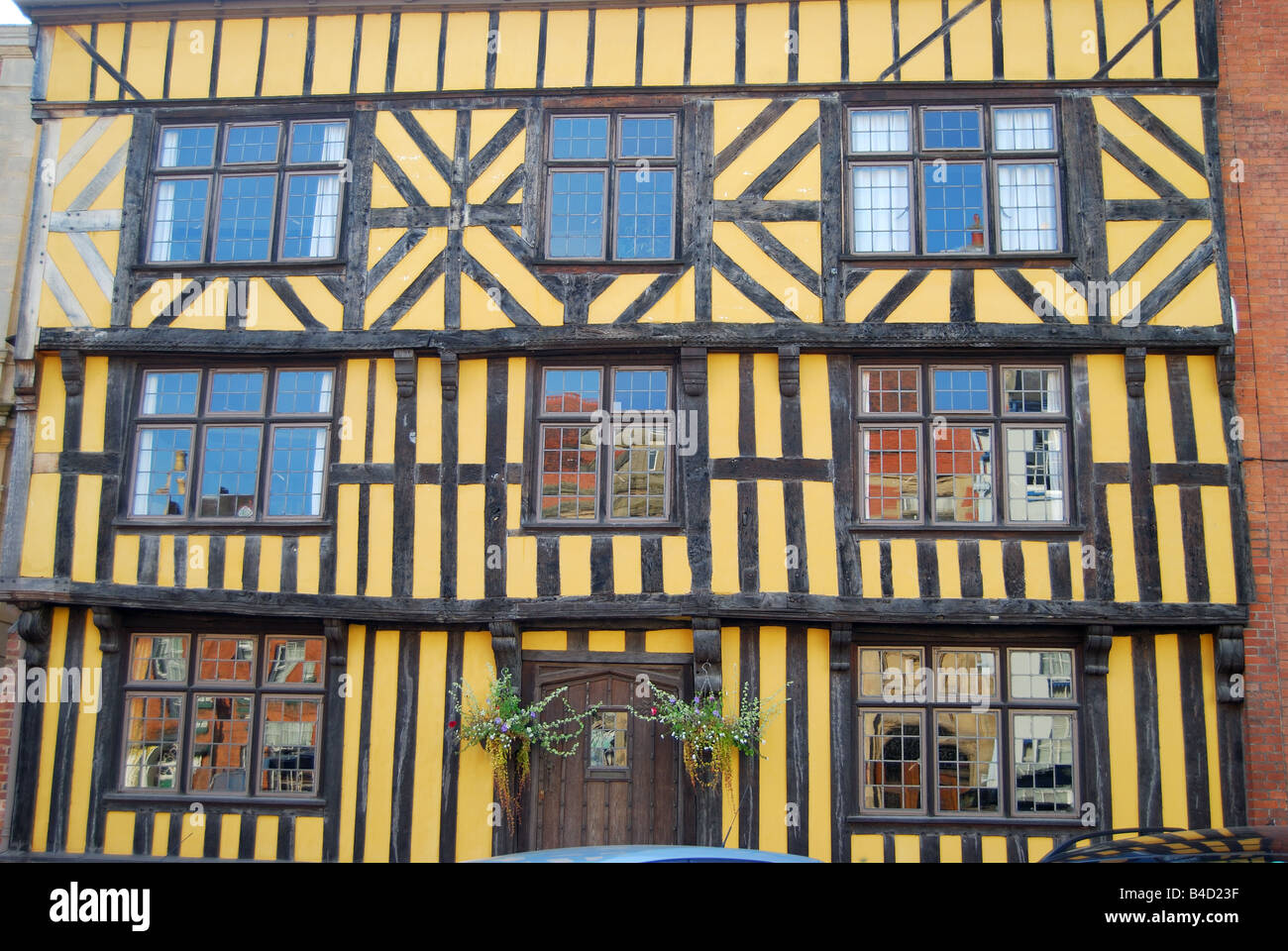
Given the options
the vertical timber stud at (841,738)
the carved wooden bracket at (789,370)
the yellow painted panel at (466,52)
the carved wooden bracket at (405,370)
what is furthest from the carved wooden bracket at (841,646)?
the yellow painted panel at (466,52)

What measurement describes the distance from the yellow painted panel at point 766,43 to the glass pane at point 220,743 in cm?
844

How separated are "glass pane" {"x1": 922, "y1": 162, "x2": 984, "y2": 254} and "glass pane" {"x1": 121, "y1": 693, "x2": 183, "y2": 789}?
9.15m

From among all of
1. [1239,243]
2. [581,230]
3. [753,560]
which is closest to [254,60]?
[581,230]

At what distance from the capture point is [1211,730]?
9.71 metres

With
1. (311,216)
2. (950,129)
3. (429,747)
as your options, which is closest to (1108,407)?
(950,129)

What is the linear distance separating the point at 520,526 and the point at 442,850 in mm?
3216

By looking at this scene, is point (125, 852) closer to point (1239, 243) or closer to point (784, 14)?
point (784, 14)

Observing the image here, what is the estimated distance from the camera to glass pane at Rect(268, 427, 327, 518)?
1084cm

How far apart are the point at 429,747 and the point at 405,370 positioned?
12.5ft

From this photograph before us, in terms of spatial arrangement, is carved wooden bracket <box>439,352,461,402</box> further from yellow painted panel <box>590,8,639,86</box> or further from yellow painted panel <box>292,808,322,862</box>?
yellow painted panel <box>292,808,322,862</box>

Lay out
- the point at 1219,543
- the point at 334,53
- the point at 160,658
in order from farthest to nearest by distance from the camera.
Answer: the point at 334,53, the point at 160,658, the point at 1219,543

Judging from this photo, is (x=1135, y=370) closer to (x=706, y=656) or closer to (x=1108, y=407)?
(x=1108, y=407)

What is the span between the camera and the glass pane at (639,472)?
10.6 m

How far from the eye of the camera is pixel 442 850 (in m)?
10.1
